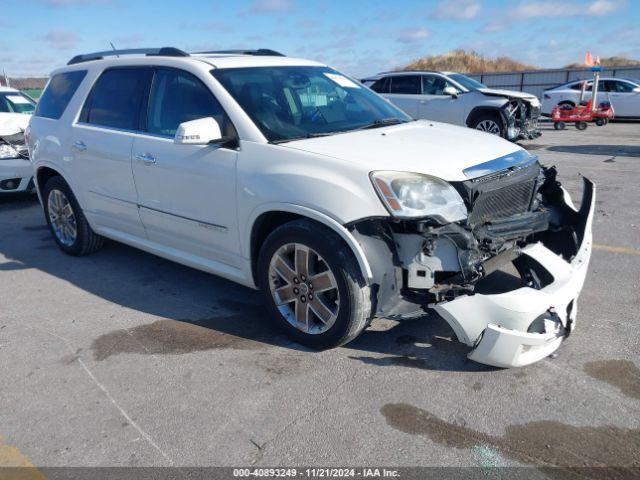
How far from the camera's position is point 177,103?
4340mm

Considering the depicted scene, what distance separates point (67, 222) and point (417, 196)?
408cm

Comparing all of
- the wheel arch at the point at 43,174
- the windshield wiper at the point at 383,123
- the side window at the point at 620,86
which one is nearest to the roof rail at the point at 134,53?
the wheel arch at the point at 43,174

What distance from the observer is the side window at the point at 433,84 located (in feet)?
45.4

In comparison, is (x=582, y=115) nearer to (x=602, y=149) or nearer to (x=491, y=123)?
(x=602, y=149)

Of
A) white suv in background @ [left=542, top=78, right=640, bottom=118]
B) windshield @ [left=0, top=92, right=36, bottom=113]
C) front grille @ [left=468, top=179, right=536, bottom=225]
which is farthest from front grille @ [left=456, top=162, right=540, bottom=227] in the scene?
white suv in background @ [left=542, top=78, right=640, bottom=118]

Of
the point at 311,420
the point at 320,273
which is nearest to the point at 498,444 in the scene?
the point at 311,420

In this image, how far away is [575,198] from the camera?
7477mm

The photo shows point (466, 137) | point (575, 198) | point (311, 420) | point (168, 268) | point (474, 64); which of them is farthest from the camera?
point (474, 64)

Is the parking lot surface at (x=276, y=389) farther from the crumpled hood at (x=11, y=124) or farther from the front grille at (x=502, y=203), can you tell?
the crumpled hood at (x=11, y=124)

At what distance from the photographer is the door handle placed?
170 inches

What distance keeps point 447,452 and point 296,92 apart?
2.79 metres

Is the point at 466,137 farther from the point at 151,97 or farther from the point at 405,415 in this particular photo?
the point at 151,97

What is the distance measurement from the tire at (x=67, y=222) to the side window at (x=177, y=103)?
1.61m

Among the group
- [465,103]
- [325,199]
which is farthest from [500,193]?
[465,103]
